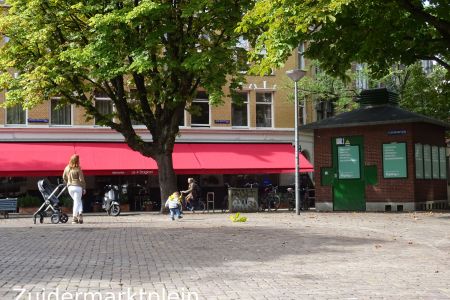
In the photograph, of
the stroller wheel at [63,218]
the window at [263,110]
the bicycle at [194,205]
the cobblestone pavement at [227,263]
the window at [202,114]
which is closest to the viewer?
the cobblestone pavement at [227,263]

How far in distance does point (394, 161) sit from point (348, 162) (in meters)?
1.80

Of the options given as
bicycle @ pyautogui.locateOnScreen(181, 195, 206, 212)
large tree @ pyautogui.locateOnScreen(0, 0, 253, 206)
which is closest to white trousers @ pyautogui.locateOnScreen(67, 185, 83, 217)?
large tree @ pyautogui.locateOnScreen(0, 0, 253, 206)

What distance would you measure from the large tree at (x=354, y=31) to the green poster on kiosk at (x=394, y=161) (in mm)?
4188

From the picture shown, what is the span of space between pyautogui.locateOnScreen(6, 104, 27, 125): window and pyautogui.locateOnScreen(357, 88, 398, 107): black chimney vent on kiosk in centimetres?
1674

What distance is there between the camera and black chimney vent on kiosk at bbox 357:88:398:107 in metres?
24.3

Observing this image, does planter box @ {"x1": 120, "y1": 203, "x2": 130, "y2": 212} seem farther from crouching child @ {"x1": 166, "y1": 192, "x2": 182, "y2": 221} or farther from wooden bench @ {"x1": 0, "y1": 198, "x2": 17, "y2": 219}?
crouching child @ {"x1": 166, "y1": 192, "x2": 182, "y2": 221}

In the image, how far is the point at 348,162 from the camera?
76.1 ft

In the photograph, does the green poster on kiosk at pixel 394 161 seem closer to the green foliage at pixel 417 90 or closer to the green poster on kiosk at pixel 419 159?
the green poster on kiosk at pixel 419 159

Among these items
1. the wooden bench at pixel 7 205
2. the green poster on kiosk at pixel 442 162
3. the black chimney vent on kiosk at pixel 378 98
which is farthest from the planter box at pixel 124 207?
the green poster on kiosk at pixel 442 162

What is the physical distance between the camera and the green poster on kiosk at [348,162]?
22969mm

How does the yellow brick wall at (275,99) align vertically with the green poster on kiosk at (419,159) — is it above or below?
above

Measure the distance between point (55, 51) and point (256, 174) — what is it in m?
14.6

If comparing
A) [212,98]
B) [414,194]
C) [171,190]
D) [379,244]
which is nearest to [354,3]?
[379,244]

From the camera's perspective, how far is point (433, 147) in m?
23.5
